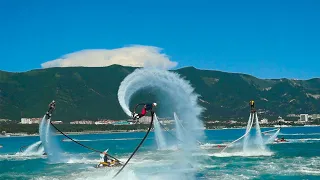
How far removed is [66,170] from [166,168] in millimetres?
16573

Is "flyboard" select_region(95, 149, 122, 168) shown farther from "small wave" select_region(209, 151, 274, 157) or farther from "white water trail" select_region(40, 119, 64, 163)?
"small wave" select_region(209, 151, 274, 157)

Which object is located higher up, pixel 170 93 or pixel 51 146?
pixel 170 93

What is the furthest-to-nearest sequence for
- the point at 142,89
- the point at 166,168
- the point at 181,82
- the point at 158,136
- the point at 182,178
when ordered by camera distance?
the point at 158,136
the point at 166,168
the point at 182,178
the point at 181,82
the point at 142,89

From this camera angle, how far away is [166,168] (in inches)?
2704

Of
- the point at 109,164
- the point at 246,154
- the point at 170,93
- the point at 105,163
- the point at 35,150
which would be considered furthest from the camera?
the point at 35,150

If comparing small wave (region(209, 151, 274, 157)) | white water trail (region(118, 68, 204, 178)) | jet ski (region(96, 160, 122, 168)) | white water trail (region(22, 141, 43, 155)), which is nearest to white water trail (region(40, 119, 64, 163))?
jet ski (region(96, 160, 122, 168))

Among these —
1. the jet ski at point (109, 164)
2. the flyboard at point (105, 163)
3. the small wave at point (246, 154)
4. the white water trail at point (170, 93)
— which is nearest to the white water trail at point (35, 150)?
the small wave at point (246, 154)

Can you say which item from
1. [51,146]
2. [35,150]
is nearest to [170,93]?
[51,146]

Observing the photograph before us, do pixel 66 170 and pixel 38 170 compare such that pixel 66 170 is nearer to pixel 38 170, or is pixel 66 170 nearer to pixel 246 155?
pixel 38 170

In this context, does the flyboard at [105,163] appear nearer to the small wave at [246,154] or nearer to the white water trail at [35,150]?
the small wave at [246,154]

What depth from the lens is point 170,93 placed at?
174ft

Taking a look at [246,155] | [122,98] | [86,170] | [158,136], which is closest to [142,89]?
[122,98]

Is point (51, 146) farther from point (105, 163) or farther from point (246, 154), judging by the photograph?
point (246, 154)

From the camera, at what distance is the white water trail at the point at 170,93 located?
43903 millimetres
